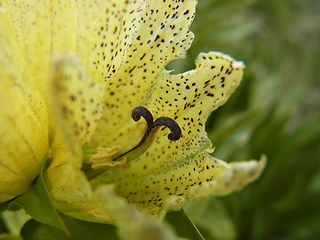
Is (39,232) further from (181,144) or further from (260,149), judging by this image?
(260,149)

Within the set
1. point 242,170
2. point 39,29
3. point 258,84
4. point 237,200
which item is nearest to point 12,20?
point 39,29

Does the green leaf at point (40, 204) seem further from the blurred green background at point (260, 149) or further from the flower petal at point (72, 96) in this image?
the blurred green background at point (260, 149)

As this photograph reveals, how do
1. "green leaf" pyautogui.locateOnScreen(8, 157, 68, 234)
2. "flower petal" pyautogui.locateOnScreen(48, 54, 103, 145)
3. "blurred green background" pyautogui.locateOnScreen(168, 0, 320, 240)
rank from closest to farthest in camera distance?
"flower petal" pyautogui.locateOnScreen(48, 54, 103, 145), "green leaf" pyautogui.locateOnScreen(8, 157, 68, 234), "blurred green background" pyautogui.locateOnScreen(168, 0, 320, 240)

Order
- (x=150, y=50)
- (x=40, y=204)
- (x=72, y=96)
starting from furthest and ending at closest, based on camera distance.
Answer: (x=150, y=50) → (x=40, y=204) → (x=72, y=96)

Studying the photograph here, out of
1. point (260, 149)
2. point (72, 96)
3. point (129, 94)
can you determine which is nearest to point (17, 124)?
point (72, 96)

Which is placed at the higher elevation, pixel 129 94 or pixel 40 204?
pixel 129 94

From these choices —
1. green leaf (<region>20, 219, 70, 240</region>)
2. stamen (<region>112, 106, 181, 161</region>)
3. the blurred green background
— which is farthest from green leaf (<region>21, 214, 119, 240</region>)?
the blurred green background

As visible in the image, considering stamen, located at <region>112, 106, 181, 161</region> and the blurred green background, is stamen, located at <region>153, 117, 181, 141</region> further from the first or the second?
the blurred green background
